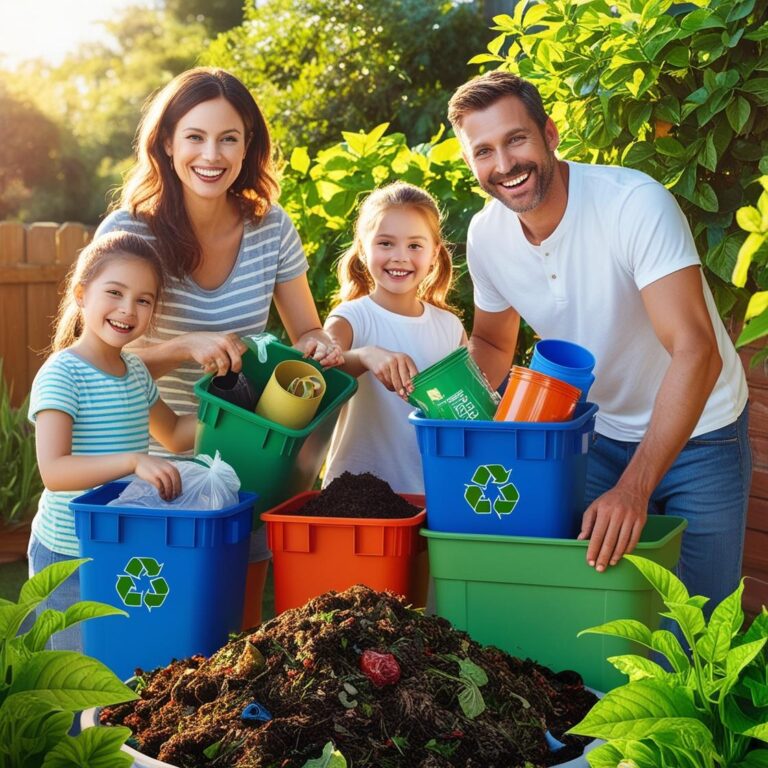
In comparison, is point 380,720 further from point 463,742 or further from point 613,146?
point 613,146

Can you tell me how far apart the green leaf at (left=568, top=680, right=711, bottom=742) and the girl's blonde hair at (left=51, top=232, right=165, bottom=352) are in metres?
1.71

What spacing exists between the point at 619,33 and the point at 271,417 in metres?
1.37

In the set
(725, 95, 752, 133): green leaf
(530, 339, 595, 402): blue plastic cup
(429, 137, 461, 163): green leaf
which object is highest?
(429, 137, 461, 163): green leaf

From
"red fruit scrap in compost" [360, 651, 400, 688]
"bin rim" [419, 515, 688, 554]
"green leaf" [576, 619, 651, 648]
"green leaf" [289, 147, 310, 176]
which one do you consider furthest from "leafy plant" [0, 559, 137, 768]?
"green leaf" [289, 147, 310, 176]

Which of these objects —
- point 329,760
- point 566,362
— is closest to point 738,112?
point 566,362

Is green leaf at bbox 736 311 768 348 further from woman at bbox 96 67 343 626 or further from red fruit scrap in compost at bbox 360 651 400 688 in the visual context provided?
woman at bbox 96 67 343 626

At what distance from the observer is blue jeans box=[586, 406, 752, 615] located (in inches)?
103

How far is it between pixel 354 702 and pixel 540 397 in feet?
2.43

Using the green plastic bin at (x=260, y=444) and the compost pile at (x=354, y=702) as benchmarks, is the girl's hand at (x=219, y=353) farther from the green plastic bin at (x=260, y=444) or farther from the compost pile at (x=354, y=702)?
the compost pile at (x=354, y=702)

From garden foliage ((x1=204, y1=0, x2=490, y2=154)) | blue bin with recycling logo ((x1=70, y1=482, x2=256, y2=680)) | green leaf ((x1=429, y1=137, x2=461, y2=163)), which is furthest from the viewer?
garden foliage ((x1=204, y1=0, x2=490, y2=154))

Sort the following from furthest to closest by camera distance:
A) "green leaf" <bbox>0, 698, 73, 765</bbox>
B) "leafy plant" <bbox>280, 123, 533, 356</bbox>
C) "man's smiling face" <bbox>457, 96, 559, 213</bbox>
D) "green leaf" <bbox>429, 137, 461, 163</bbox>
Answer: "green leaf" <bbox>429, 137, 461, 163</bbox> < "leafy plant" <bbox>280, 123, 533, 356</bbox> < "man's smiling face" <bbox>457, 96, 559, 213</bbox> < "green leaf" <bbox>0, 698, 73, 765</bbox>

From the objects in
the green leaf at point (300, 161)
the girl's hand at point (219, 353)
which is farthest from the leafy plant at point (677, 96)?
the green leaf at point (300, 161)

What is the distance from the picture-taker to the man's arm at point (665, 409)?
209 centimetres

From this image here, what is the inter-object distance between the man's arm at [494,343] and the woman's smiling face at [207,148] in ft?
2.69
